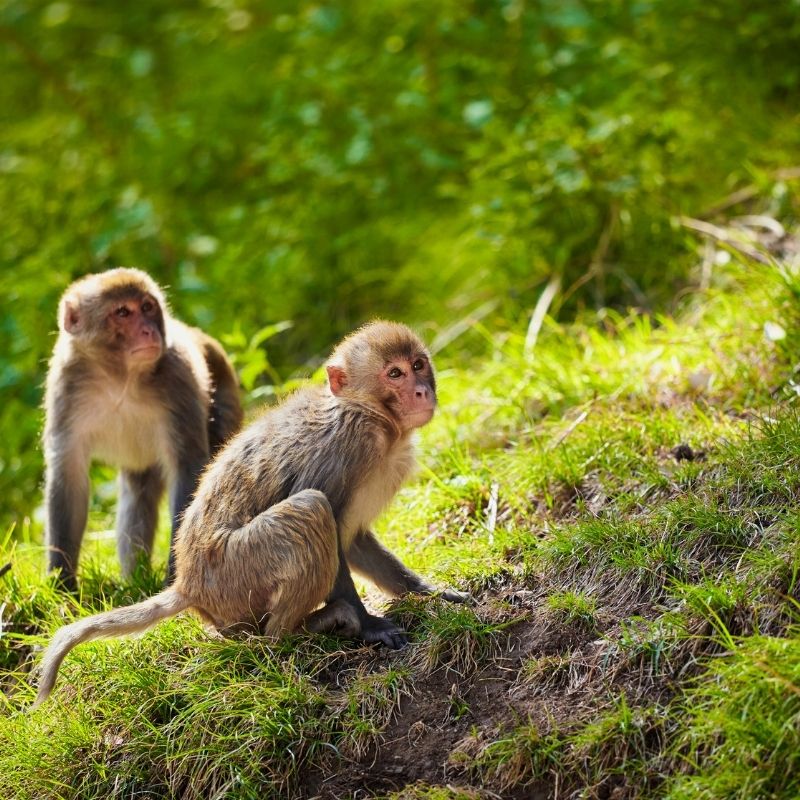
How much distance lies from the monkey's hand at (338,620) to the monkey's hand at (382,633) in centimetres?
3

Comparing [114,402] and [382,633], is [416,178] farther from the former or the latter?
[382,633]

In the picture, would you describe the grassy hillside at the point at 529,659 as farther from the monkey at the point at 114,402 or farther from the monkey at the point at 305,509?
the monkey at the point at 114,402

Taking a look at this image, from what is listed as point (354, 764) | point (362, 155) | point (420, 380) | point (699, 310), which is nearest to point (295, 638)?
point (354, 764)

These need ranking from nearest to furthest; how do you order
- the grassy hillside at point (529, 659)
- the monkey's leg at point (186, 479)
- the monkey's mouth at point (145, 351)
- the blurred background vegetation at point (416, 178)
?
the grassy hillside at point (529, 659), the monkey's mouth at point (145, 351), the monkey's leg at point (186, 479), the blurred background vegetation at point (416, 178)

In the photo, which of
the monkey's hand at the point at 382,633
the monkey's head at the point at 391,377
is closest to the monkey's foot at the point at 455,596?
the monkey's hand at the point at 382,633

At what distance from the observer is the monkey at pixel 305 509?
4.48 metres

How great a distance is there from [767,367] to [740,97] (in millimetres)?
3199

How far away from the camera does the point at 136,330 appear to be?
5766 mm

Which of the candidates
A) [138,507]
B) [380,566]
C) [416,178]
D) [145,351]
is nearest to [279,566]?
[380,566]

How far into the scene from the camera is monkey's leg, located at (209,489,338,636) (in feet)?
14.5

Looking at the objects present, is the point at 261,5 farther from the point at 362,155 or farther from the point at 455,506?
the point at 455,506

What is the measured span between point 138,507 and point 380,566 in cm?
185

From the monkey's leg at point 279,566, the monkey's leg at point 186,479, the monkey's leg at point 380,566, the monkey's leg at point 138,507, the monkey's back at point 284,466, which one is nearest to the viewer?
the monkey's leg at point 279,566

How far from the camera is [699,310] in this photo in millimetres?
6957
